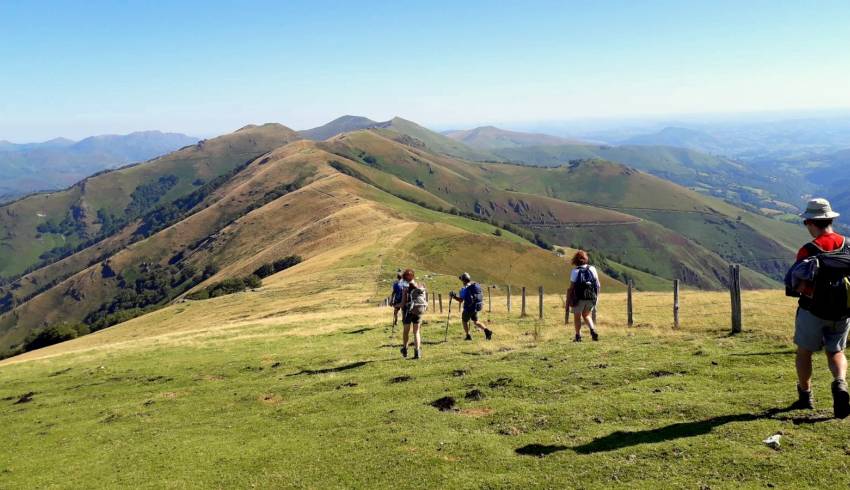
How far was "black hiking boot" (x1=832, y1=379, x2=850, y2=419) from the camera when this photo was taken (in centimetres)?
970

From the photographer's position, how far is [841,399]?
9.74 metres

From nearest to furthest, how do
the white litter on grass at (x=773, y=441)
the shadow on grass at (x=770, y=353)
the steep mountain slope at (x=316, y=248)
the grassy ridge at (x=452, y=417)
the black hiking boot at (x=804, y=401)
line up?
the white litter on grass at (x=773, y=441)
the grassy ridge at (x=452, y=417)
the black hiking boot at (x=804, y=401)
the shadow on grass at (x=770, y=353)
the steep mountain slope at (x=316, y=248)

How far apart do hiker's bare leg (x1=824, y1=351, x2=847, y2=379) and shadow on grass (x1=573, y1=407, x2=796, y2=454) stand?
1286 millimetres

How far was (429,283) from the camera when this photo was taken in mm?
67938

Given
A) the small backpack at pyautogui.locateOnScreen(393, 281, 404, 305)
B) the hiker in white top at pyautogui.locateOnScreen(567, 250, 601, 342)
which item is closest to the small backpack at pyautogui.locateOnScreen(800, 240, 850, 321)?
the hiker in white top at pyautogui.locateOnScreen(567, 250, 601, 342)

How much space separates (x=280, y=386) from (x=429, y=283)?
4974 centimetres

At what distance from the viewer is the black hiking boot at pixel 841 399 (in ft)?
31.8

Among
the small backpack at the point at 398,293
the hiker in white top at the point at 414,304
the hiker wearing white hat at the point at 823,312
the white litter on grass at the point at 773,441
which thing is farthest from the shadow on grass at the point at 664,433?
the small backpack at the point at 398,293

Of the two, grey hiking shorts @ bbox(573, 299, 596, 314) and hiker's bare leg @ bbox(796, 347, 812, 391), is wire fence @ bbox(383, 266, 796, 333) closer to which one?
grey hiking shorts @ bbox(573, 299, 596, 314)

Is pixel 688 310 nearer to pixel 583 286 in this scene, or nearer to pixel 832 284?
pixel 583 286

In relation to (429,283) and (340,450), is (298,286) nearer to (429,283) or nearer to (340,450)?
(429,283)

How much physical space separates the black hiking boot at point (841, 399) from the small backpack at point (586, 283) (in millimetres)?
9223

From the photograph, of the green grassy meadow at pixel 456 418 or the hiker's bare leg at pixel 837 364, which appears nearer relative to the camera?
the green grassy meadow at pixel 456 418

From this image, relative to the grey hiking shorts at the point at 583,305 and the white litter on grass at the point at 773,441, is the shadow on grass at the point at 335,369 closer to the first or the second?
the grey hiking shorts at the point at 583,305
